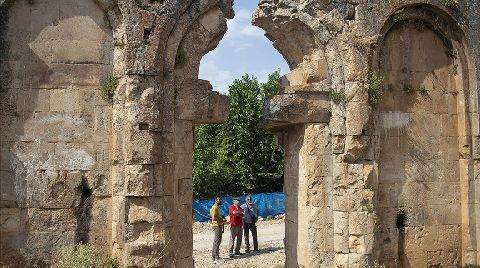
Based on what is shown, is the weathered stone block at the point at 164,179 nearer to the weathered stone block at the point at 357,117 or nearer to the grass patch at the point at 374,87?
the weathered stone block at the point at 357,117

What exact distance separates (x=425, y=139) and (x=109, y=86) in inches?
209

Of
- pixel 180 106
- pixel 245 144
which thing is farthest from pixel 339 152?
pixel 245 144

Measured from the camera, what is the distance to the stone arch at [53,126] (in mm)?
6941

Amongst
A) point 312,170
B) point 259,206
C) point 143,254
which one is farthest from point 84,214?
point 259,206

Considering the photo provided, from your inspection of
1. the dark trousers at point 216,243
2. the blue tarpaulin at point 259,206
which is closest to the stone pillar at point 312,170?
the dark trousers at point 216,243

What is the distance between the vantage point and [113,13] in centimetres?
723

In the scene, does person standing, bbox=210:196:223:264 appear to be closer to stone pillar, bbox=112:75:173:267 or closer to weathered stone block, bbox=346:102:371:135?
stone pillar, bbox=112:75:173:267

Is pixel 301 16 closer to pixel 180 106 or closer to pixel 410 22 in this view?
pixel 410 22

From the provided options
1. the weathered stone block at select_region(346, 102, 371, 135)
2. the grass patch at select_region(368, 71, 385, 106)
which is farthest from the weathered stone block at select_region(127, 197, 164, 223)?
the grass patch at select_region(368, 71, 385, 106)

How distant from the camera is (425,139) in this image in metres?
8.16

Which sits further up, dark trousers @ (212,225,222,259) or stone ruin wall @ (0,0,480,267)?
stone ruin wall @ (0,0,480,267)

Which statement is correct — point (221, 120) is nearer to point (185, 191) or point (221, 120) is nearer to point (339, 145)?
point (185, 191)

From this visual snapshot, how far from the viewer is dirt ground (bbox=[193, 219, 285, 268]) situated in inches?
462

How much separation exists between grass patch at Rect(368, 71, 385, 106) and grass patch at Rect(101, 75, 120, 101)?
12.9 feet
